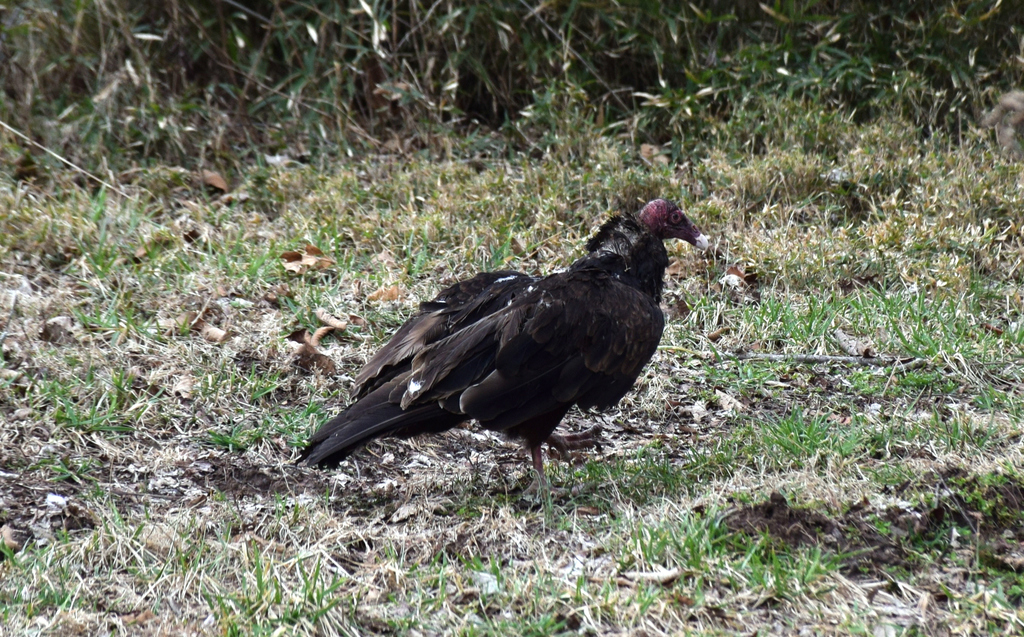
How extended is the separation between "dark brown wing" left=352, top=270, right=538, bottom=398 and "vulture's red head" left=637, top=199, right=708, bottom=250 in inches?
25.4

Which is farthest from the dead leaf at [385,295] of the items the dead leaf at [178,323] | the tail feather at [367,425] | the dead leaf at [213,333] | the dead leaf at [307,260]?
the tail feather at [367,425]

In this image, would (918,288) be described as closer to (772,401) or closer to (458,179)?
(772,401)

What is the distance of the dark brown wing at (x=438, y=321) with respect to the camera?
140 inches

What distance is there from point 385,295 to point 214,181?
6.09ft

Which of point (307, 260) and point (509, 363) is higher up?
point (509, 363)

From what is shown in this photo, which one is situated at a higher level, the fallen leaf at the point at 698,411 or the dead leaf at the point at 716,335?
the fallen leaf at the point at 698,411

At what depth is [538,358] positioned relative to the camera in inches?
133

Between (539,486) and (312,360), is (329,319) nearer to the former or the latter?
(312,360)

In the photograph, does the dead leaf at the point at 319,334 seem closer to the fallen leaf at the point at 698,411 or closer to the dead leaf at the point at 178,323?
the dead leaf at the point at 178,323

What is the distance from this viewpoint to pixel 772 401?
419 cm

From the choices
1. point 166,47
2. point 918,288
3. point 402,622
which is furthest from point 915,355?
point 166,47

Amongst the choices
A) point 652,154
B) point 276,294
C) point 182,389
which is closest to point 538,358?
point 182,389

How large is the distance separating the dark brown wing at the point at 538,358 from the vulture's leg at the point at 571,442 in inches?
14.3

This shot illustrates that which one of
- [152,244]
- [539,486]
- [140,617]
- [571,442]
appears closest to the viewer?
[140,617]
